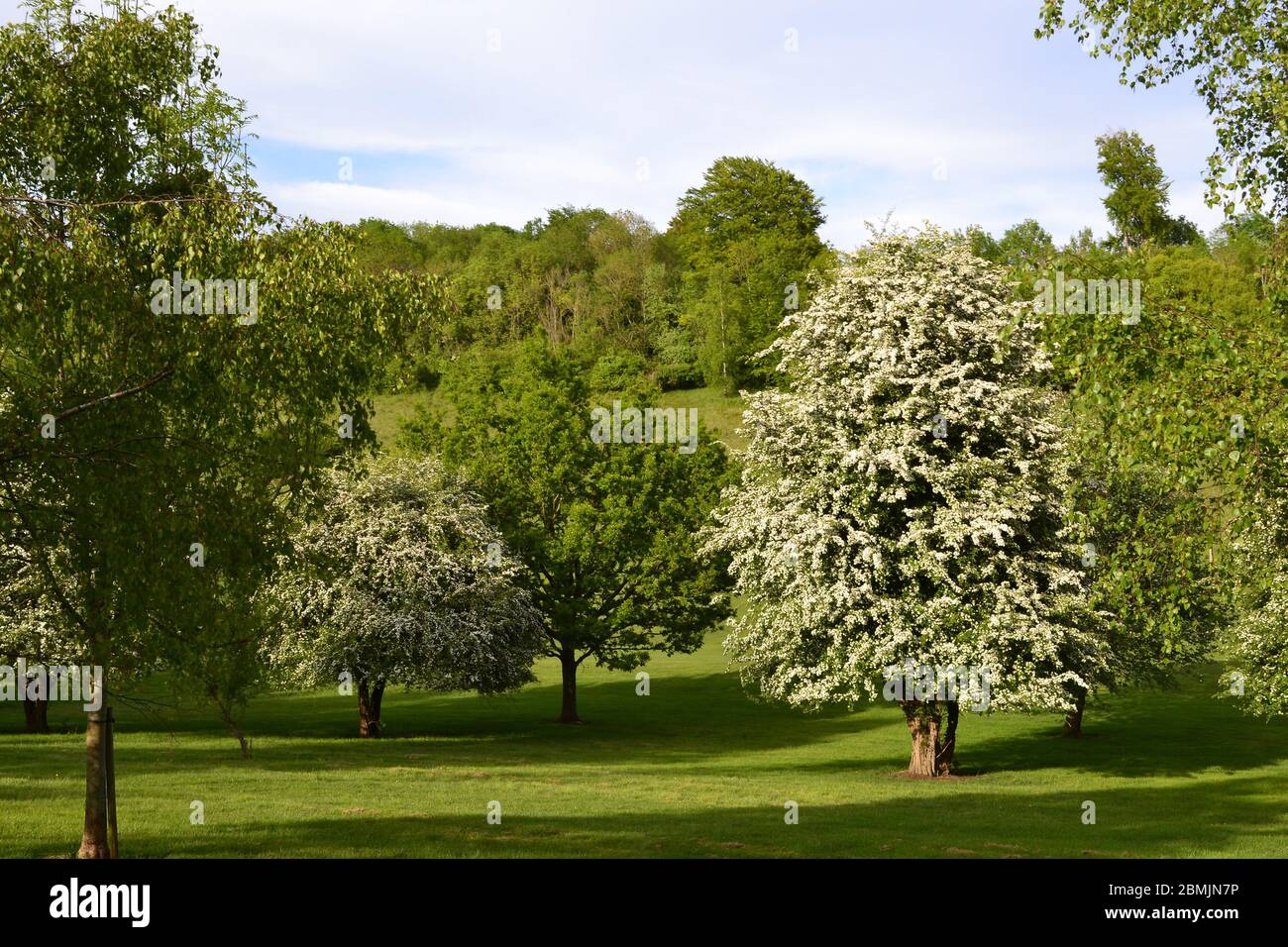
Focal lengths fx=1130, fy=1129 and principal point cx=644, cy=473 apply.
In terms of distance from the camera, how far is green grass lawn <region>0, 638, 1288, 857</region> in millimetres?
21016

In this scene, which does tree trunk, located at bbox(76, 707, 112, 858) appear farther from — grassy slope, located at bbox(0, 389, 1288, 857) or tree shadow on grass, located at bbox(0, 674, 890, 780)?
tree shadow on grass, located at bbox(0, 674, 890, 780)

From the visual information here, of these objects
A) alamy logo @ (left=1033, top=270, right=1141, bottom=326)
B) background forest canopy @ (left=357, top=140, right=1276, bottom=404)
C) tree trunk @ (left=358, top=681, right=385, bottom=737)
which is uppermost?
background forest canopy @ (left=357, top=140, right=1276, bottom=404)

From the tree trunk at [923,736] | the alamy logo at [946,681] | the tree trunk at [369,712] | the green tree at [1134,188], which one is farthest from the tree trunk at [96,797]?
the green tree at [1134,188]

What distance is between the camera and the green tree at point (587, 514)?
47.0 meters

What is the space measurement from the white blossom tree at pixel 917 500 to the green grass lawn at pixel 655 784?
374cm

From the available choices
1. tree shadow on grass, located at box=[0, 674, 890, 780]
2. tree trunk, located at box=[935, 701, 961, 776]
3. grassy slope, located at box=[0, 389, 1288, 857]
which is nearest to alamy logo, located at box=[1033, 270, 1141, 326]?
grassy slope, located at box=[0, 389, 1288, 857]

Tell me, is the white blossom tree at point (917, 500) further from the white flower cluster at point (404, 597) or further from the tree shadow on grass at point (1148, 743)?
the white flower cluster at point (404, 597)

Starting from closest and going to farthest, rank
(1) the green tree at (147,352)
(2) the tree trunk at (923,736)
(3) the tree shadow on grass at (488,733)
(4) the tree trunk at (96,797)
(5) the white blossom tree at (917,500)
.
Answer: (1) the green tree at (147,352) → (4) the tree trunk at (96,797) → (5) the white blossom tree at (917,500) → (2) the tree trunk at (923,736) → (3) the tree shadow on grass at (488,733)

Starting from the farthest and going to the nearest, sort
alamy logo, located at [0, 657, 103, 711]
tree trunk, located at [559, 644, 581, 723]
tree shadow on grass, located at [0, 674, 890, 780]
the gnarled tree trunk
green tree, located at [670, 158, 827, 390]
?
1. green tree, located at [670, 158, 827, 390]
2. tree trunk, located at [559, 644, 581, 723]
3. tree shadow on grass, located at [0, 674, 890, 780]
4. the gnarled tree trunk
5. alamy logo, located at [0, 657, 103, 711]

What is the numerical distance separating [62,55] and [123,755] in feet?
86.5

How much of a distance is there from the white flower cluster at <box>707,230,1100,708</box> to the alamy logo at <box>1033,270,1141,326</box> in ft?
33.9

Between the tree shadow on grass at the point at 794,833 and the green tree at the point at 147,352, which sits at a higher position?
the green tree at the point at 147,352
